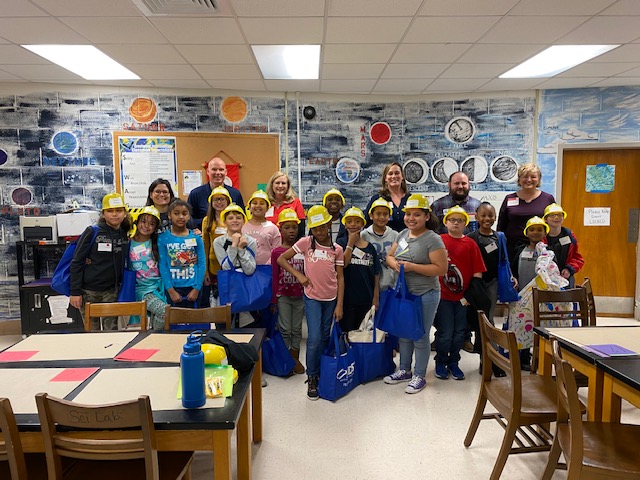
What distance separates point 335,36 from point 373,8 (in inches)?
22.1

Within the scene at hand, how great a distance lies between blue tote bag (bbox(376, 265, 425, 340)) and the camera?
3.03m

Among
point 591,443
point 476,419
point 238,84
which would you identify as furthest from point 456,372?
point 238,84

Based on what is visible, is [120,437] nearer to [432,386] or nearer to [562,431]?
[562,431]

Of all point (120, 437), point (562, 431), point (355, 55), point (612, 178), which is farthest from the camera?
point (612, 178)

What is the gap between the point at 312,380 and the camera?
10.4 feet

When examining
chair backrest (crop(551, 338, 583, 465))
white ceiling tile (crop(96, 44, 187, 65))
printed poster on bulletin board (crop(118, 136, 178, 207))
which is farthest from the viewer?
printed poster on bulletin board (crop(118, 136, 178, 207))

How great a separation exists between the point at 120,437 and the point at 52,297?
381 cm

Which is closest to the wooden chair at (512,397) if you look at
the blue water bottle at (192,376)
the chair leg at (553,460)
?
the chair leg at (553,460)

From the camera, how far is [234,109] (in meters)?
5.07

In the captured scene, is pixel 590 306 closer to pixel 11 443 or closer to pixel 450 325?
pixel 450 325

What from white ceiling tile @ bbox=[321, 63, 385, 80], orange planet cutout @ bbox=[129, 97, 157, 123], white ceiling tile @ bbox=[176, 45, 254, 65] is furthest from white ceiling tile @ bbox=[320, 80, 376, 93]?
orange planet cutout @ bbox=[129, 97, 157, 123]

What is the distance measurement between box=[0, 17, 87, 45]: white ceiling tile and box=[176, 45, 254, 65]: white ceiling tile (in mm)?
829

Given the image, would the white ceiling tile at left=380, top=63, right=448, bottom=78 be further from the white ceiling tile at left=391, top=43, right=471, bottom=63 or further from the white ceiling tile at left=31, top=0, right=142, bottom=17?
the white ceiling tile at left=31, top=0, right=142, bottom=17

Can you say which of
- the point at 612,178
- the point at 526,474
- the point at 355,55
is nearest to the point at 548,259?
the point at 526,474
